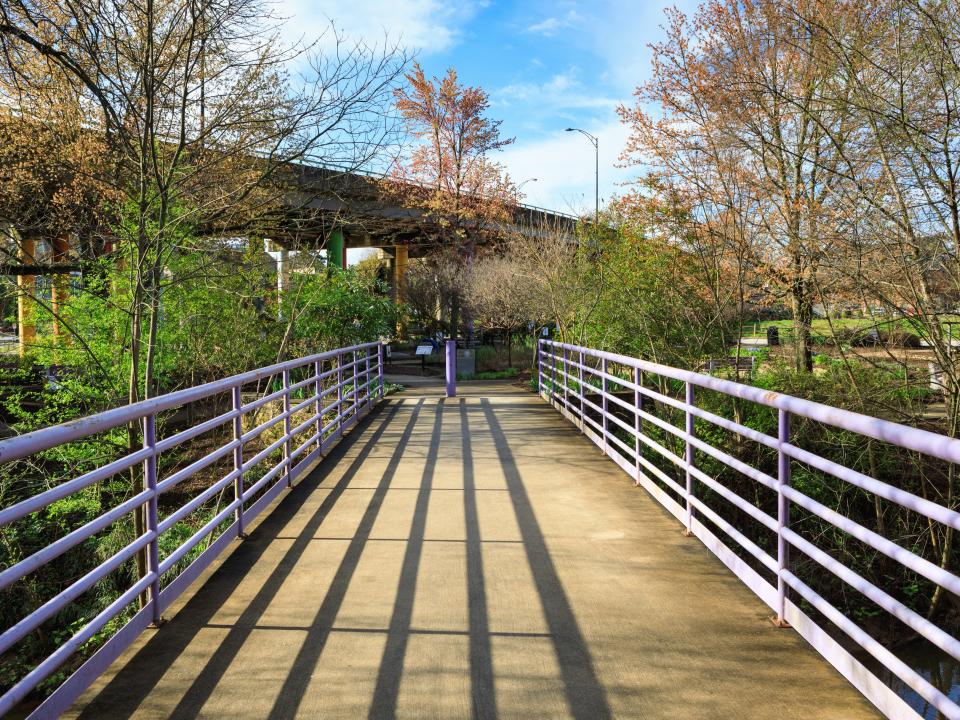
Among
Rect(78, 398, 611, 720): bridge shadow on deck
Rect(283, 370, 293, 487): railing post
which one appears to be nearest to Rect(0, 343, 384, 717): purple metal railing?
Rect(78, 398, 611, 720): bridge shadow on deck

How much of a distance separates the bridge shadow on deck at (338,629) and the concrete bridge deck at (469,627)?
12 mm

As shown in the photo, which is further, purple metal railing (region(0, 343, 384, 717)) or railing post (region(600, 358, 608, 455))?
railing post (region(600, 358, 608, 455))

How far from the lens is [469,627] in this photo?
144 inches

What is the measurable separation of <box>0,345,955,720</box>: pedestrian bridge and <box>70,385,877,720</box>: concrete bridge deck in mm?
12

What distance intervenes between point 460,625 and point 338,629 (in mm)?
594

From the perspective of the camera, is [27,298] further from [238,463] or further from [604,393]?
[604,393]

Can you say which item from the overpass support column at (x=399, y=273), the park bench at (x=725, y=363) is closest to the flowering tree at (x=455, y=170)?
the overpass support column at (x=399, y=273)

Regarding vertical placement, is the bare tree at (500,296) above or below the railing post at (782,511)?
above

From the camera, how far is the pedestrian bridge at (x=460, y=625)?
9.65ft

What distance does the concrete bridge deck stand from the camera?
295cm

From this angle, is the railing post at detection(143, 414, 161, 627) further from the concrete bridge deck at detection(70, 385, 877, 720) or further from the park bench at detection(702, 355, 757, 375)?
the park bench at detection(702, 355, 757, 375)

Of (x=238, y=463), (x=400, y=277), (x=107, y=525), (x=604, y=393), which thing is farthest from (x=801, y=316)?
(x=400, y=277)

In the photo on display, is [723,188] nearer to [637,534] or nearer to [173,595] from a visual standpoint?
[637,534]

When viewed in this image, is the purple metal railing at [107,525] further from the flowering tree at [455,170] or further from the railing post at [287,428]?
the flowering tree at [455,170]
